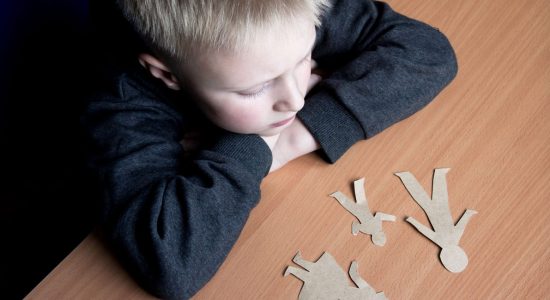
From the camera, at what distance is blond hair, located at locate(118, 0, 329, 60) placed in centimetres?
62

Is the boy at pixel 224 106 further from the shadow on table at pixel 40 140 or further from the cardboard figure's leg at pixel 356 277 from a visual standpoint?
the shadow on table at pixel 40 140

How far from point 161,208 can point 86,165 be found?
15 centimetres

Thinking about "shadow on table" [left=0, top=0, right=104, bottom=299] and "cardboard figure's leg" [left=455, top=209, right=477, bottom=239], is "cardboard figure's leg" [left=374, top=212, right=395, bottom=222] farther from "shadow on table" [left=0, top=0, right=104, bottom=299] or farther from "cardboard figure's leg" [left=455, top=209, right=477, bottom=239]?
"shadow on table" [left=0, top=0, right=104, bottom=299]

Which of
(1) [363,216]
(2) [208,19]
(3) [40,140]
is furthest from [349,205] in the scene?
(3) [40,140]

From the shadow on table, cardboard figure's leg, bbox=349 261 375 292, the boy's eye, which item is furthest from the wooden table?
the shadow on table

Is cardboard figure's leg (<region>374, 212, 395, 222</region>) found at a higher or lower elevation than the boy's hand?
higher

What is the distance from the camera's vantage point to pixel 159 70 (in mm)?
741

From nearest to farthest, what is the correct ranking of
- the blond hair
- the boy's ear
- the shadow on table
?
the blond hair, the boy's ear, the shadow on table

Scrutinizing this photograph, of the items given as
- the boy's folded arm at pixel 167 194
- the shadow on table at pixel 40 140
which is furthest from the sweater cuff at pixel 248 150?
the shadow on table at pixel 40 140

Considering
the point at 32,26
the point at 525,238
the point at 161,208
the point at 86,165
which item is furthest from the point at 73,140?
the point at 525,238

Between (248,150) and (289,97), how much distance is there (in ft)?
0.36

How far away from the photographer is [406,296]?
645mm

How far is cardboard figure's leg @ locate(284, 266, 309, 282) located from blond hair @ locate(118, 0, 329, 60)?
0.27 m

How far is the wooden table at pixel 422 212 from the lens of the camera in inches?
26.0
